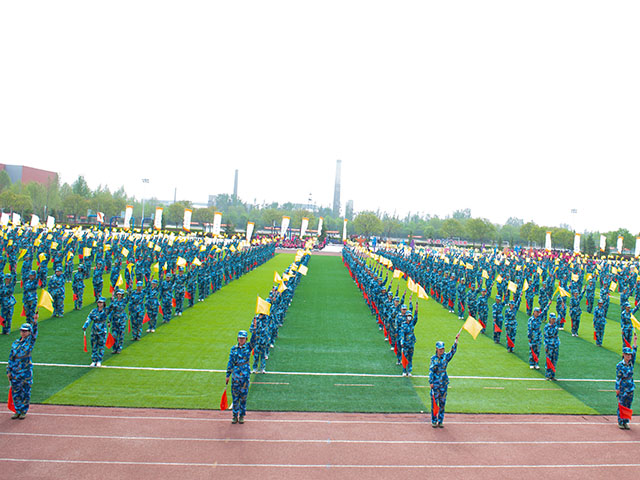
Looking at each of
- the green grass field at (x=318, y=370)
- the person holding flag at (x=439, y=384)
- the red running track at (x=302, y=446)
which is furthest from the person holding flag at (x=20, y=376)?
the person holding flag at (x=439, y=384)

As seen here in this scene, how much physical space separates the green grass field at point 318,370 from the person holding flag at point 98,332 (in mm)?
386

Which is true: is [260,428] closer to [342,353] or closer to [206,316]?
[342,353]

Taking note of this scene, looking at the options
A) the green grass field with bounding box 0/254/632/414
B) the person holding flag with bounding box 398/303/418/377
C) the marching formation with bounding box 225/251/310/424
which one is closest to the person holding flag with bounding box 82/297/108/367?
the green grass field with bounding box 0/254/632/414

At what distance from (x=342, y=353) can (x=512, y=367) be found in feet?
15.6

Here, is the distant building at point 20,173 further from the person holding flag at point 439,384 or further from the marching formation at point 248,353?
the person holding flag at point 439,384

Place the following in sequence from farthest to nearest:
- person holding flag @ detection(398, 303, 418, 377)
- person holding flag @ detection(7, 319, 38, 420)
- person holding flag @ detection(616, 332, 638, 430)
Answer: person holding flag @ detection(398, 303, 418, 377) → person holding flag @ detection(616, 332, 638, 430) → person holding flag @ detection(7, 319, 38, 420)

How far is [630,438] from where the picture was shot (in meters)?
8.48

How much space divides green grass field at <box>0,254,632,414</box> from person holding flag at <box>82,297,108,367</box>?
1.27ft

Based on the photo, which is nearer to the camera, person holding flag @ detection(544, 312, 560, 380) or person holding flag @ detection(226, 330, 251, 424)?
person holding flag @ detection(226, 330, 251, 424)

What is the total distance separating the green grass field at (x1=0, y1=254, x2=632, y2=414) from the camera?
971cm

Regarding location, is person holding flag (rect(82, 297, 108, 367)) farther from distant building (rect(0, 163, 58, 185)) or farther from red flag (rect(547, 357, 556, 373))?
distant building (rect(0, 163, 58, 185))

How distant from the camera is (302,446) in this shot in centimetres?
768

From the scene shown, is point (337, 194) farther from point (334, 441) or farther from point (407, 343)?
point (334, 441)

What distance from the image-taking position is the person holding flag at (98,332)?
11164mm
